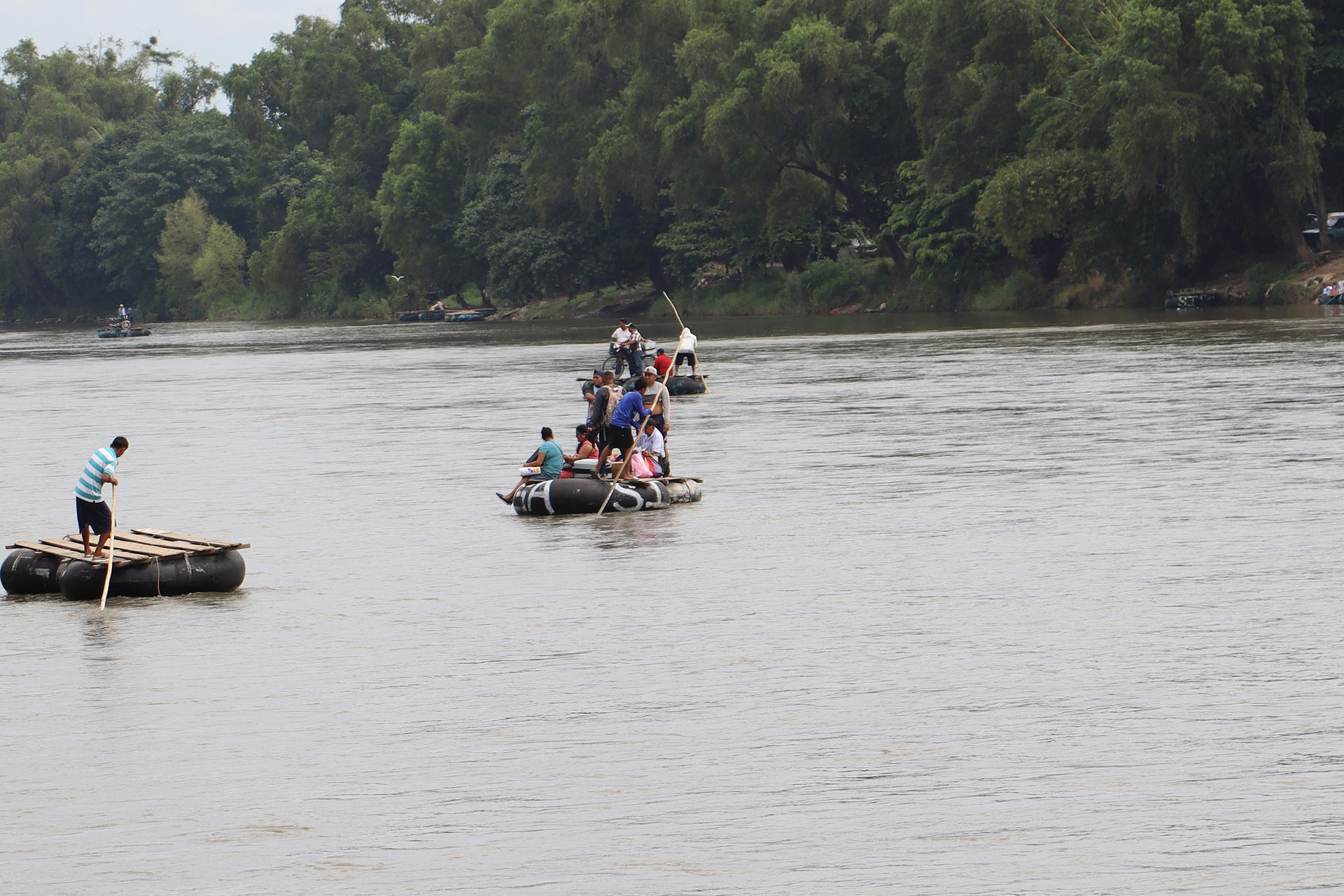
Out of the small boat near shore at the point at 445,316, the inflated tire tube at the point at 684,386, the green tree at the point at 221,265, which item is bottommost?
the inflated tire tube at the point at 684,386

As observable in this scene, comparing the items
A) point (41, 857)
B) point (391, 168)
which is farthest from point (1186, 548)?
point (391, 168)

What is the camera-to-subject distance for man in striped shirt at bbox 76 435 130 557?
18.3m

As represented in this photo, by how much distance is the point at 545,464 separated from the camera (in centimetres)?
2503

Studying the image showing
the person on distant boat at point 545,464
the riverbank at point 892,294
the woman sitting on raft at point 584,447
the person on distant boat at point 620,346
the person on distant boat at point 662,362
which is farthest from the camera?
the riverbank at point 892,294

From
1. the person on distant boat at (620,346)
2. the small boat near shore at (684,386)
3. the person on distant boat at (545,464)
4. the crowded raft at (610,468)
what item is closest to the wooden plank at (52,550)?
the crowded raft at (610,468)

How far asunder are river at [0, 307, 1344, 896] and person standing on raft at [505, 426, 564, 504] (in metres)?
0.55

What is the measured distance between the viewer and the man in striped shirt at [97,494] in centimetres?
1827

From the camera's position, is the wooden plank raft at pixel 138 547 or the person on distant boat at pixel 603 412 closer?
the wooden plank raft at pixel 138 547

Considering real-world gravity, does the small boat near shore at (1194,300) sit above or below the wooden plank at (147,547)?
above

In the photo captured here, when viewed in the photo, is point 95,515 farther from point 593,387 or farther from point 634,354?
point 634,354

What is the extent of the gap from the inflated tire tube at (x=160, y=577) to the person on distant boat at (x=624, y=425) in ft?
24.0

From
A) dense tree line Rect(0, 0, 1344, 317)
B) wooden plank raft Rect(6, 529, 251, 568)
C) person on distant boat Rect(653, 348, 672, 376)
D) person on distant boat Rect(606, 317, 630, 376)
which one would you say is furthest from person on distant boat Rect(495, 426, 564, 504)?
dense tree line Rect(0, 0, 1344, 317)

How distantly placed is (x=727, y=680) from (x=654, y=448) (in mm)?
12287

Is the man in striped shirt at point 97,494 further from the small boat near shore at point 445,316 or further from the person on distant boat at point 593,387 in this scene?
the small boat near shore at point 445,316
